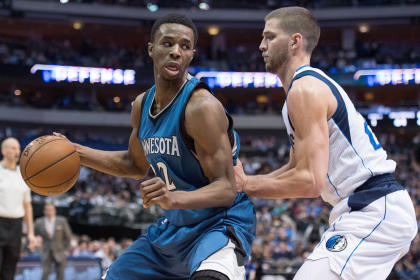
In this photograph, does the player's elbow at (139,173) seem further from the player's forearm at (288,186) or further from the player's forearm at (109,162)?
the player's forearm at (288,186)

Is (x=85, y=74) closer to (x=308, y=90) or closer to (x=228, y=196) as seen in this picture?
(x=228, y=196)

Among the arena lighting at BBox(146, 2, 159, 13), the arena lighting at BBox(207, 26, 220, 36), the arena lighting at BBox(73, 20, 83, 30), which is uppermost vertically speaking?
the arena lighting at BBox(146, 2, 159, 13)

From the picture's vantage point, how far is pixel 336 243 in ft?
9.92

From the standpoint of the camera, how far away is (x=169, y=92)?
138 inches

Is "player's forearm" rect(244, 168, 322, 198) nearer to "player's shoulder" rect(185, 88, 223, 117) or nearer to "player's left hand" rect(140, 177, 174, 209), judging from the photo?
"player's shoulder" rect(185, 88, 223, 117)

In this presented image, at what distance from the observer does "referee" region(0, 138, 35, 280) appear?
6.75m

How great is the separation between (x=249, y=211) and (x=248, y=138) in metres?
25.8

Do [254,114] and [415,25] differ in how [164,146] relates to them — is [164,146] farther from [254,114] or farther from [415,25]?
[415,25]

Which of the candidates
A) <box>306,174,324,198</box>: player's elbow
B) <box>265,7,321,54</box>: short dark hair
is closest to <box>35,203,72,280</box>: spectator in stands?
<box>265,7,321,54</box>: short dark hair

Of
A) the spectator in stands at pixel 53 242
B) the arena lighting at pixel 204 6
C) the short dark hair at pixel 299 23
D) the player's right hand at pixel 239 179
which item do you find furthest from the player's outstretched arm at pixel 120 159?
the arena lighting at pixel 204 6

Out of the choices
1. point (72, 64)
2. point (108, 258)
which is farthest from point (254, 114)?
point (108, 258)

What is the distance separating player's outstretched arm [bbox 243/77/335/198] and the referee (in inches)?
183

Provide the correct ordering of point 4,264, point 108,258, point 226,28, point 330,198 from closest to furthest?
point 330,198 → point 4,264 → point 108,258 → point 226,28

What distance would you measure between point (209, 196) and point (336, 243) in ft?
2.43
